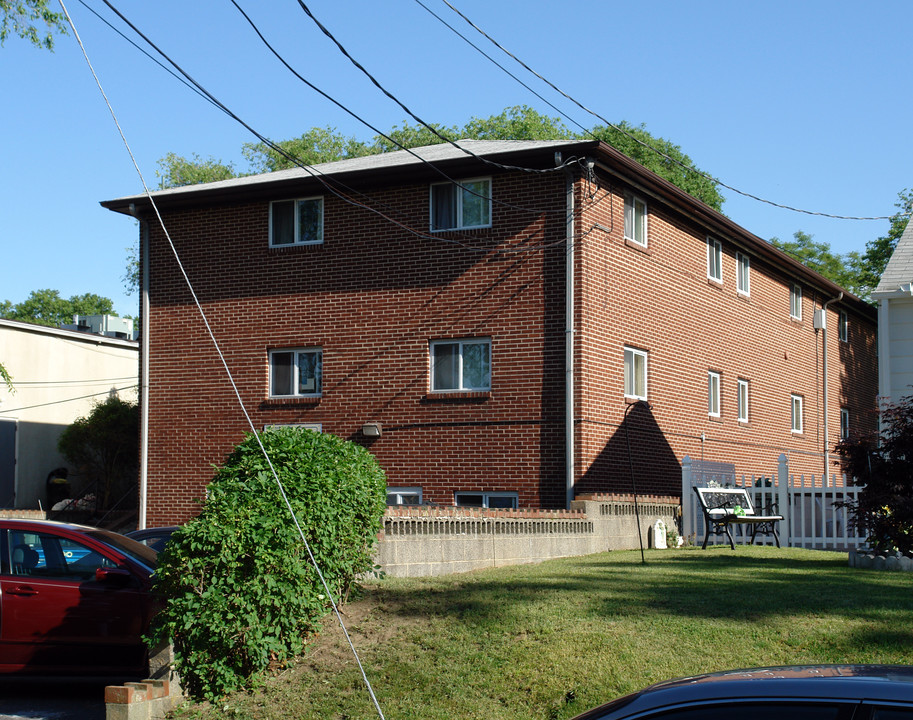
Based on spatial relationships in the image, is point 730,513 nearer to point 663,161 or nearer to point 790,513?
point 790,513

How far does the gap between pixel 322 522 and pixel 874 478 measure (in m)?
7.36

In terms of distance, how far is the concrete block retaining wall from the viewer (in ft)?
39.7

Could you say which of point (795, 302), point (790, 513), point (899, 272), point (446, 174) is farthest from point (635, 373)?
point (795, 302)

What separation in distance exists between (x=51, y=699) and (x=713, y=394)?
17497 mm

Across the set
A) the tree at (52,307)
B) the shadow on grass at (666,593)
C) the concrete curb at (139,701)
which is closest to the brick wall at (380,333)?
the shadow on grass at (666,593)

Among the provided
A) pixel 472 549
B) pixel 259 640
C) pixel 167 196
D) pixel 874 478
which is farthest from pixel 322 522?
pixel 167 196

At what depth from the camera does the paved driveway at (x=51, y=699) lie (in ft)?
29.1

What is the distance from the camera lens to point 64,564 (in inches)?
389

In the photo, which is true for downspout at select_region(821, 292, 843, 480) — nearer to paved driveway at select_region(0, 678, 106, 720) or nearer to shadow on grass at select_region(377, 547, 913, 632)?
shadow on grass at select_region(377, 547, 913, 632)

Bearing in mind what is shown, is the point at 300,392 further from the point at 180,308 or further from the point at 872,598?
the point at 872,598

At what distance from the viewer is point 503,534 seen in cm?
1410

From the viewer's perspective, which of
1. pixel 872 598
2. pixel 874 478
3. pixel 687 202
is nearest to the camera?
pixel 872 598

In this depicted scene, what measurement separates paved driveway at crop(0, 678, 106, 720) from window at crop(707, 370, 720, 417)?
54.4ft

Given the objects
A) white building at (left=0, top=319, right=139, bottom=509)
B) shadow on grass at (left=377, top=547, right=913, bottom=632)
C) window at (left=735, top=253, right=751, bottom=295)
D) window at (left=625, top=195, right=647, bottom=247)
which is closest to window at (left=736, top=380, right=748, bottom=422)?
window at (left=735, top=253, right=751, bottom=295)
